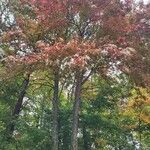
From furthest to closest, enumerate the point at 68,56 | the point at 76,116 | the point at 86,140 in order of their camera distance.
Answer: the point at 86,140 → the point at 76,116 → the point at 68,56

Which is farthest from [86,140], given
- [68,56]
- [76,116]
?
[68,56]

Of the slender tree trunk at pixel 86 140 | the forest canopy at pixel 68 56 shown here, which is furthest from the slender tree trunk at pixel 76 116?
the slender tree trunk at pixel 86 140

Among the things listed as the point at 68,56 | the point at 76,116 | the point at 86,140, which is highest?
the point at 86,140

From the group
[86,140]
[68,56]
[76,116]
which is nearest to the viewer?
[68,56]

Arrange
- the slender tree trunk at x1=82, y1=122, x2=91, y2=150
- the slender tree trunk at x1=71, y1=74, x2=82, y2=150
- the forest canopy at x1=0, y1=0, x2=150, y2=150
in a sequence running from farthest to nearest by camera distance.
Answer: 1. the slender tree trunk at x1=82, y1=122, x2=91, y2=150
2. the slender tree trunk at x1=71, y1=74, x2=82, y2=150
3. the forest canopy at x1=0, y1=0, x2=150, y2=150

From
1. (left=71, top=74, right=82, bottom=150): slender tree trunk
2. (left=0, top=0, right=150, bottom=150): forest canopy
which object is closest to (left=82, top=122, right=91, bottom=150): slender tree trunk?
(left=0, top=0, right=150, bottom=150): forest canopy

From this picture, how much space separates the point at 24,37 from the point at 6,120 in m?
5.68

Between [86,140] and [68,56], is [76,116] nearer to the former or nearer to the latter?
[68,56]

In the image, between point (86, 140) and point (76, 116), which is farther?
point (86, 140)

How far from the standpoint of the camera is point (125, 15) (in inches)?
907

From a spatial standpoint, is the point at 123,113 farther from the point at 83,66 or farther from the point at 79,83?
the point at 83,66

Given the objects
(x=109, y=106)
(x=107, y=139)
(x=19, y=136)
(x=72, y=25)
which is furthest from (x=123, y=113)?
(x=72, y=25)

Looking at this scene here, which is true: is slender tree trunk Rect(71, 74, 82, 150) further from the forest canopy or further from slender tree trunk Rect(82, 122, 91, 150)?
slender tree trunk Rect(82, 122, 91, 150)

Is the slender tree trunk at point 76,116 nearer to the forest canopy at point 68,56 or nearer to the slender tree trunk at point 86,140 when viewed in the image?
the forest canopy at point 68,56
